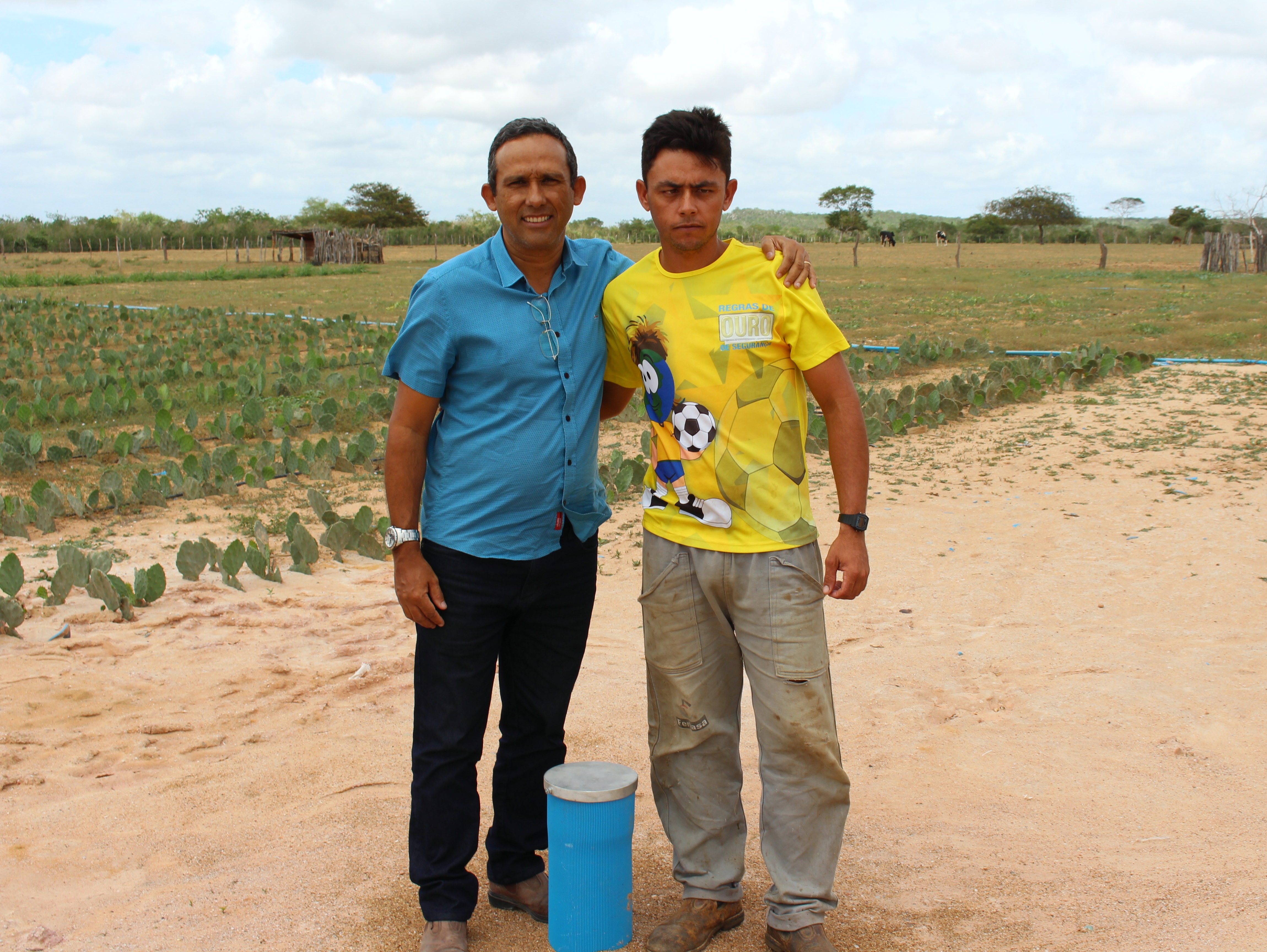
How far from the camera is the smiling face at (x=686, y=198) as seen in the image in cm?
221

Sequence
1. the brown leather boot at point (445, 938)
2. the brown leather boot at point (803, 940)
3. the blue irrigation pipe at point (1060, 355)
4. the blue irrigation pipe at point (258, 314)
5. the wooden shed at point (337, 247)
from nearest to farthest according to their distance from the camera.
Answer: the brown leather boot at point (803, 940) → the brown leather boot at point (445, 938) → the blue irrigation pipe at point (1060, 355) → the blue irrigation pipe at point (258, 314) → the wooden shed at point (337, 247)

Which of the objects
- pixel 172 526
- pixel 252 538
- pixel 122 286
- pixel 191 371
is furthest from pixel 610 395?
pixel 122 286

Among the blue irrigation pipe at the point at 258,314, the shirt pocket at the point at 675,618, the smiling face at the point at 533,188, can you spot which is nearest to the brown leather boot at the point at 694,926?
the shirt pocket at the point at 675,618

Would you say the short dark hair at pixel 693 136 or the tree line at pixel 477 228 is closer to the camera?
the short dark hair at pixel 693 136

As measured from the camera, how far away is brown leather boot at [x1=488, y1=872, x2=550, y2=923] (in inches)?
99.5

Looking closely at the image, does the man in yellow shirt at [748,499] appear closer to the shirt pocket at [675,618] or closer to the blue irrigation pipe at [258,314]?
the shirt pocket at [675,618]

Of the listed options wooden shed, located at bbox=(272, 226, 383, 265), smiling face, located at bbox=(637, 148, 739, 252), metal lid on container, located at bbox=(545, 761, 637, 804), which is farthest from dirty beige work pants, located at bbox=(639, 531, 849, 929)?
wooden shed, located at bbox=(272, 226, 383, 265)

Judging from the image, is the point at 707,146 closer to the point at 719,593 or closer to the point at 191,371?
the point at 719,593

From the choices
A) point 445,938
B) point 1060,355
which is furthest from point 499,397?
point 1060,355

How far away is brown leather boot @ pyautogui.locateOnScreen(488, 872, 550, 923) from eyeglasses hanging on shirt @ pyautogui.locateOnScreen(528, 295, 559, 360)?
130 centimetres

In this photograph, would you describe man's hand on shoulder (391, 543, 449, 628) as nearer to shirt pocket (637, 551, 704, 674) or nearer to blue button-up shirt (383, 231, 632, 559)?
blue button-up shirt (383, 231, 632, 559)

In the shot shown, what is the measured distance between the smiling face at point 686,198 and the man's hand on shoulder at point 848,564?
72 cm

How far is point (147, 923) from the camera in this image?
8.19 ft

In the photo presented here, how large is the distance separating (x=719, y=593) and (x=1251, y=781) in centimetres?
199
